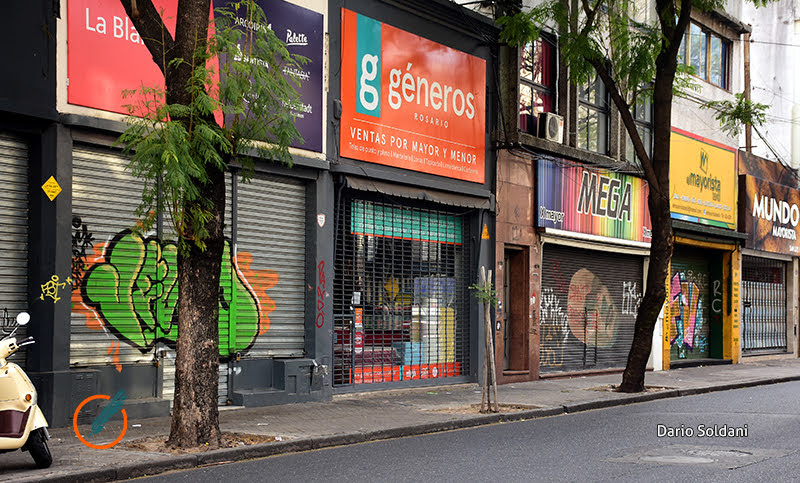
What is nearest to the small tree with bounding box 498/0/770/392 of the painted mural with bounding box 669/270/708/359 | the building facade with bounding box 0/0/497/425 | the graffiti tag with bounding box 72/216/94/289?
the building facade with bounding box 0/0/497/425

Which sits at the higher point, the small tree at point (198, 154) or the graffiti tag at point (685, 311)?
the small tree at point (198, 154)

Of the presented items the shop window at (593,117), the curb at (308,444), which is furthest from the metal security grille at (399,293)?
the shop window at (593,117)

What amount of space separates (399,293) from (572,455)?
7.17 meters

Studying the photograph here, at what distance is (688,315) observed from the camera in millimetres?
25141

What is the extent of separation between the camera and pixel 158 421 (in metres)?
11.2

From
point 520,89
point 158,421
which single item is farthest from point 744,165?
point 158,421

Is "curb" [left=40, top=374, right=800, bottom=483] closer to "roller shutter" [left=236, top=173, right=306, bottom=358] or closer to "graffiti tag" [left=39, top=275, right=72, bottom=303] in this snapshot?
"graffiti tag" [left=39, top=275, right=72, bottom=303]

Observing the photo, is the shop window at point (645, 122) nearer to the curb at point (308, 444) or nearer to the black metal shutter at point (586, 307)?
the black metal shutter at point (586, 307)

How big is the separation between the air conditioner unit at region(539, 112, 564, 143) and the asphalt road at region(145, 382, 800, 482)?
7.63 m

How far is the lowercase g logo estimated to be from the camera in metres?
15.0

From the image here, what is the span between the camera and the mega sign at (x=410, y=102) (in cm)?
1484

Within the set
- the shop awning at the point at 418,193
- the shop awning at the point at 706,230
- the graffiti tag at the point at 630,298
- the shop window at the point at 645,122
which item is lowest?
the graffiti tag at the point at 630,298

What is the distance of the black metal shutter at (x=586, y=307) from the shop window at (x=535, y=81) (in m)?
3.00

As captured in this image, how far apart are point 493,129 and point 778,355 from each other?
1594cm
